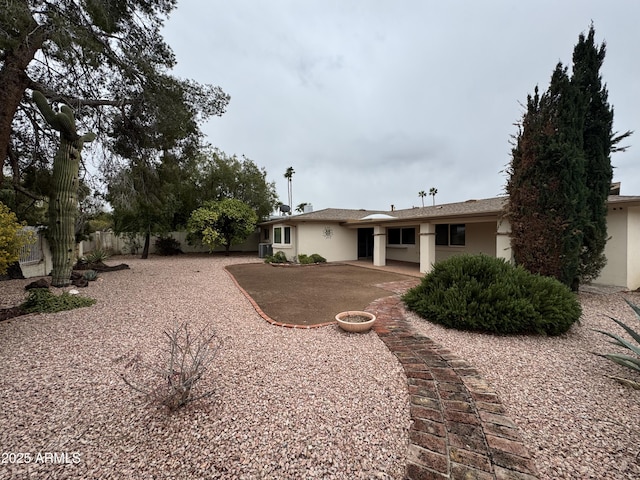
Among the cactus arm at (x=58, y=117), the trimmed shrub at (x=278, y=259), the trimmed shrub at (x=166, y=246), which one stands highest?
the cactus arm at (x=58, y=117)

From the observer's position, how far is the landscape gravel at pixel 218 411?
1860mm

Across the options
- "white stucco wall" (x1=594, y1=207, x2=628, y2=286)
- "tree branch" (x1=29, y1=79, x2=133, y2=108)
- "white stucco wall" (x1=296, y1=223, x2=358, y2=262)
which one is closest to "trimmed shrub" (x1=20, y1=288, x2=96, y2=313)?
"tree branch" (x1=29, y1=79, x2=133, y2=108)

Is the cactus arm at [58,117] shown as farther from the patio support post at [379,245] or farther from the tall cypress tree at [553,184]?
the tall cypress tree at [553,184]

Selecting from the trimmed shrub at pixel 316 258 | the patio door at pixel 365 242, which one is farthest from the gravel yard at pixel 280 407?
the patio door at pixel 365 242

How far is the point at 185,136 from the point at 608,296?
13342 millimetres

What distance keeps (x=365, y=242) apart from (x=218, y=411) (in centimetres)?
1497

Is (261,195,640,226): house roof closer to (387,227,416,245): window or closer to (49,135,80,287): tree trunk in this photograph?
(387,227,416,245): window

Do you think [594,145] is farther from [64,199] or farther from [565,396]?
[64,199]

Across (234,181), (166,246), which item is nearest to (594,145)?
(234,181)

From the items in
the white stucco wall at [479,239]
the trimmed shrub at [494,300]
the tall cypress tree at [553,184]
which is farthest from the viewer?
the white stucco wall at [479,239]

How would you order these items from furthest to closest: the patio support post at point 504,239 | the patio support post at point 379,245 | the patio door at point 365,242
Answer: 1. the patio door at point 365,242
2. the patio support post at point 379,245
3. the patio support post at point 504,239

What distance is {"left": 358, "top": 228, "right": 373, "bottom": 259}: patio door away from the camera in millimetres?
16594

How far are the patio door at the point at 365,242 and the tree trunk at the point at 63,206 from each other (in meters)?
13.1

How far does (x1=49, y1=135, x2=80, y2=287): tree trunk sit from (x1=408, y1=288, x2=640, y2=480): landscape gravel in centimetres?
932
